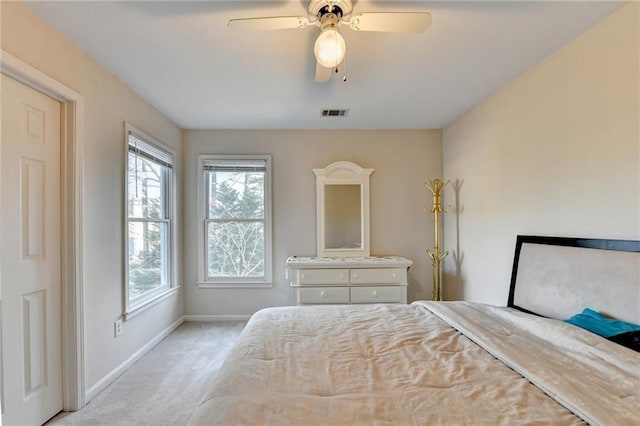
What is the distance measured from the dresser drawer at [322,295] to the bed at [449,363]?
129 centimetres

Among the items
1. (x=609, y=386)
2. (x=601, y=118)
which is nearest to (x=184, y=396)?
(x=609, y=386)

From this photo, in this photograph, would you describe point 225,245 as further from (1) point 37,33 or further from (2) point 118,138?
(1) point 37,33

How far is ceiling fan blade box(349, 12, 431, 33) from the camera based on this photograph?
1512 mm

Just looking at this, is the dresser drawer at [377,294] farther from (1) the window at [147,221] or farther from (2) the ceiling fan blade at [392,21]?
(2) the ceiling fan blade at [392,21]

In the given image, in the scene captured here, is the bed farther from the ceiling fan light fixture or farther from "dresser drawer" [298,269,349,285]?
the ceiling fan light fixture

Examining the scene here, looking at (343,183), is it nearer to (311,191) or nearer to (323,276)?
(311,191)

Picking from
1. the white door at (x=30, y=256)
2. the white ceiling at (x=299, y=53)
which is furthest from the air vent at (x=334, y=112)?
the white door at (x=30, y=256)

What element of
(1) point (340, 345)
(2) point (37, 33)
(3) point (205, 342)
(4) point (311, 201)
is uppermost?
(2) point (37, 33)

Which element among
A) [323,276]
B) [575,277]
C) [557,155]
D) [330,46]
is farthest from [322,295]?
[330,46]

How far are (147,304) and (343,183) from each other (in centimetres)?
252

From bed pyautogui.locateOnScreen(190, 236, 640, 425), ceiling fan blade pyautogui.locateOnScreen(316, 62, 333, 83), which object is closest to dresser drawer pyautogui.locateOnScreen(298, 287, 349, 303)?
bed pyautogui.locateOnScreen(190, 236, 640, 425)

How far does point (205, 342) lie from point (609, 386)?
3.18m

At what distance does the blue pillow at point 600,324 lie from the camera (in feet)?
5.11

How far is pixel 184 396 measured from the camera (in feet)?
7.45
